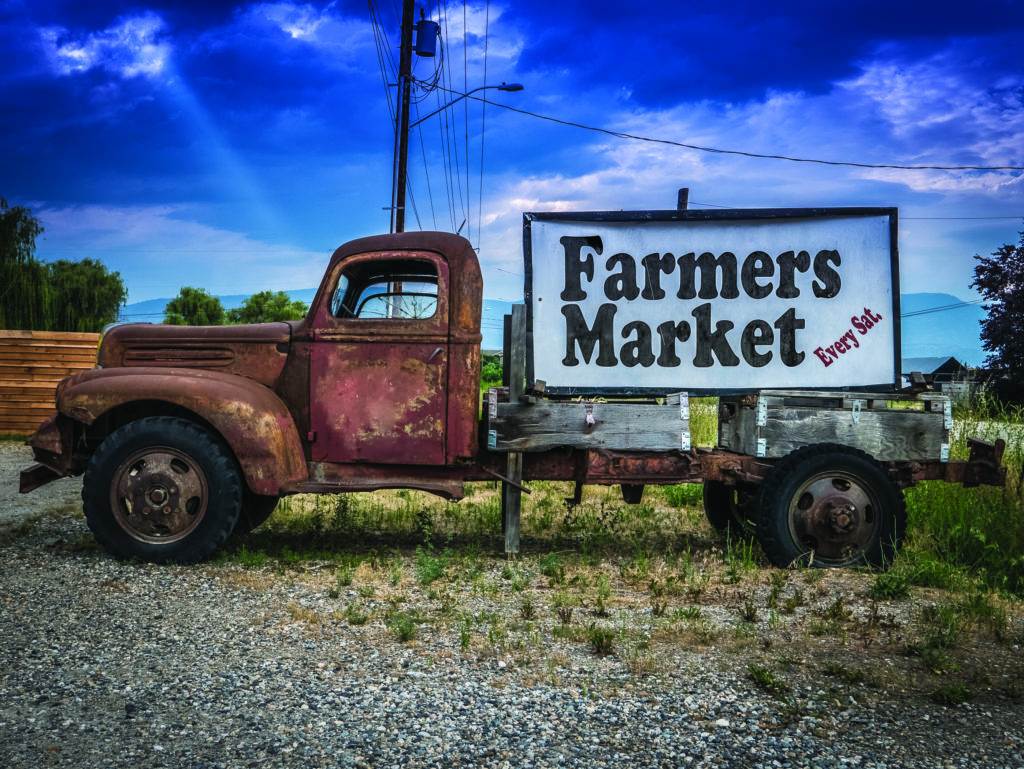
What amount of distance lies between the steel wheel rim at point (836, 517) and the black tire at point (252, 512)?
3.89 metres

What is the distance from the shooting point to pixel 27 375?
15.3m

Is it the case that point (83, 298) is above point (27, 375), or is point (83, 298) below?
above

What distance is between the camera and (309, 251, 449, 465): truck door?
221 inches

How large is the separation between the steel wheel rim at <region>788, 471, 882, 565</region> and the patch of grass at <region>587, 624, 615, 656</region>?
212cm

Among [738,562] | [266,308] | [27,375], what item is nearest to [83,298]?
[27,375]

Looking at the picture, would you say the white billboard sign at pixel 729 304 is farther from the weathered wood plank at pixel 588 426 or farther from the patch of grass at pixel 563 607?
the patch of grass at pixel 563 607

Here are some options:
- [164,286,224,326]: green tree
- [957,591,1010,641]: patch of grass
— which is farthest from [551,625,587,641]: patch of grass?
[164,286,224,326]: green tree

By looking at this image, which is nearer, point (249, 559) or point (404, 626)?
→ point (404, 626)

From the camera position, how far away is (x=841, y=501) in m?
5.53

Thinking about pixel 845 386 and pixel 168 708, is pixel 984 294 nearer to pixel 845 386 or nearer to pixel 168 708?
pixel 845 386

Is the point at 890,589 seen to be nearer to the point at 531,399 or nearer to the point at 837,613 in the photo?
the point at 837,613

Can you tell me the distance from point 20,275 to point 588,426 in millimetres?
28381

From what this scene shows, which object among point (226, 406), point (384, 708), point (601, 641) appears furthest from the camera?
point (226, 406)

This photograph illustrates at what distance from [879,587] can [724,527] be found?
2.14 m
